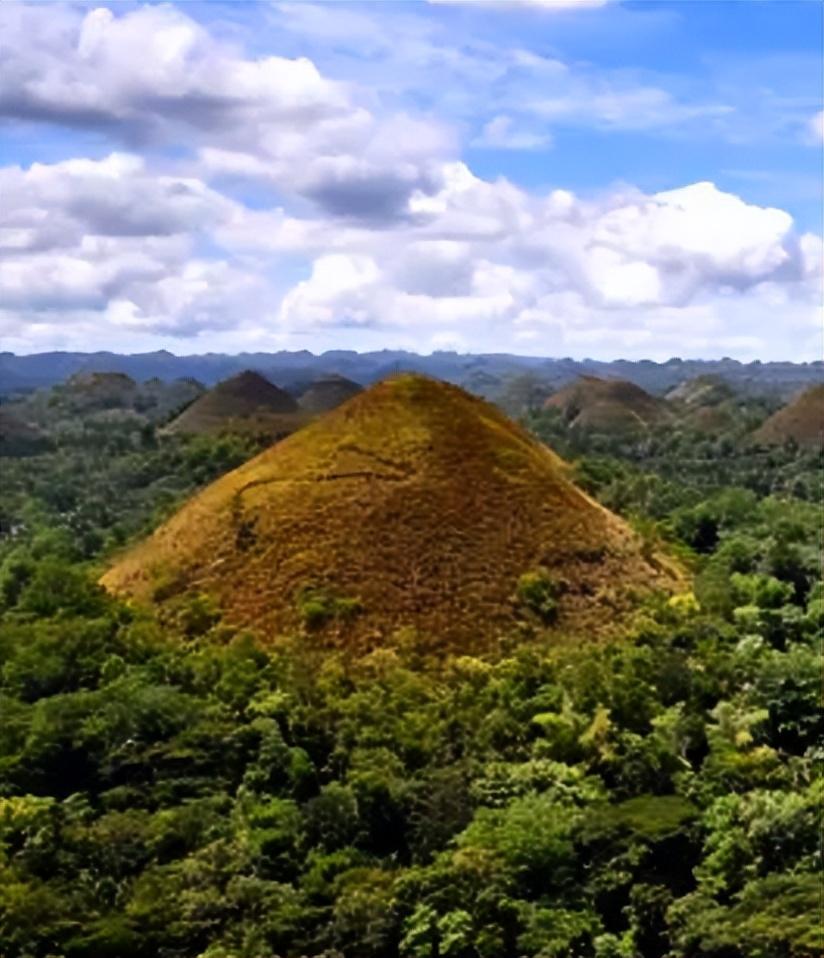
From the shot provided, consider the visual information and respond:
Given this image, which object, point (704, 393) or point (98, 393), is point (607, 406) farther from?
point (98, 393)

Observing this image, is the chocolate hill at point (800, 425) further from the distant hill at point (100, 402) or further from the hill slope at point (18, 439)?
the distant hill at point (100, 402)

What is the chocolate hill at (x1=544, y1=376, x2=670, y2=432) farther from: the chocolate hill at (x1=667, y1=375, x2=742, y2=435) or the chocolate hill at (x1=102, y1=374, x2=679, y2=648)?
the chocolate hill at (x1=102, y1=374, x2=679, y2=648)

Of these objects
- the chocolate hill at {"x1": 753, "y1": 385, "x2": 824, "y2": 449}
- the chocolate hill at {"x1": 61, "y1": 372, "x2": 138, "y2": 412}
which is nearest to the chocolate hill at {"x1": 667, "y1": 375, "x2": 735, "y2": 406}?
the chocolate hill at {"x1": 753, "y1": 385, "x2": 824, "y2": 449}

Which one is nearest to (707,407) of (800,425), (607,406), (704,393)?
(607,406)

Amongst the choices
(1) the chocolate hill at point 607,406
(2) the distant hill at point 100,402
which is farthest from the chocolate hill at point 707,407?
(2) the distant hill at point 100,402

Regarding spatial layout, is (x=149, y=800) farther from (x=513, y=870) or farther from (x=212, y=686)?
(x=513, y=870)
